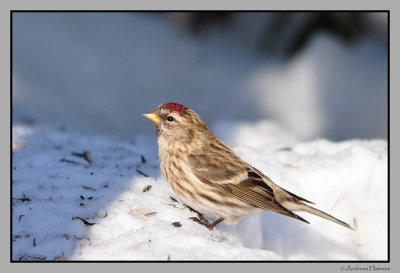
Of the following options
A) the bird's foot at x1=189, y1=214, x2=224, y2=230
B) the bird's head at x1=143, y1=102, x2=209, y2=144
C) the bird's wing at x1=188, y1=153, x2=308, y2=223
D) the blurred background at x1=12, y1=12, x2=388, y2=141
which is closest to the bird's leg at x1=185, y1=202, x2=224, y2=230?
the bird's foot at x1=189, y1=214, x2=224, y2=230

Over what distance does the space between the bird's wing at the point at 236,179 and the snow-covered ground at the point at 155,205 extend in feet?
1.16

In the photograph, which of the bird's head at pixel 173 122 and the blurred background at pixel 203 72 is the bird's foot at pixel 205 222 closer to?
the bird's head at pixel 173 122

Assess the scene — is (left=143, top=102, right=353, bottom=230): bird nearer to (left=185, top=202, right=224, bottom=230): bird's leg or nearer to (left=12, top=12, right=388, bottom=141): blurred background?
(left=185, top=202, right=224, bottom=230): bird's leg

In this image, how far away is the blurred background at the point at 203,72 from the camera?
8.46 metres

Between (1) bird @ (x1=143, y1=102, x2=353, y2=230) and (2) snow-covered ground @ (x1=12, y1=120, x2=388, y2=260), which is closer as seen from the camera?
(2) snow-covered ground @ (x1=12, y1=120, x2=388, y2=260)

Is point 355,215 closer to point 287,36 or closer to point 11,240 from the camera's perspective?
point 11,240

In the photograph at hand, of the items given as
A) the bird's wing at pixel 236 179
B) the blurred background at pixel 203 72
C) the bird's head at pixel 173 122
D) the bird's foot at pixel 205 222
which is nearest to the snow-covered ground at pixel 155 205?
the bird's foot at pixel 205 222

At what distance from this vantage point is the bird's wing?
376 centimetres

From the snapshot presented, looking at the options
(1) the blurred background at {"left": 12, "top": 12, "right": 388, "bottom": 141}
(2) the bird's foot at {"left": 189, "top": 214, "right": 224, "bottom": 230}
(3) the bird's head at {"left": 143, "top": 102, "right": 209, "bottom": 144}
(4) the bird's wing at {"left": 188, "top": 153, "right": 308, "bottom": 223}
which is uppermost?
(1) the blurred background at {"left": 12, "top": 12, "right": 388, "bottom": 141}

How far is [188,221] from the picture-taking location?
3.71m

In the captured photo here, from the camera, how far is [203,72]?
9336mm

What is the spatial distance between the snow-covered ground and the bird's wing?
1.16 ft

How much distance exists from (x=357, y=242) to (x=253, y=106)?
15.1 ft

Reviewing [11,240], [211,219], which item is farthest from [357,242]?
[11,240]
